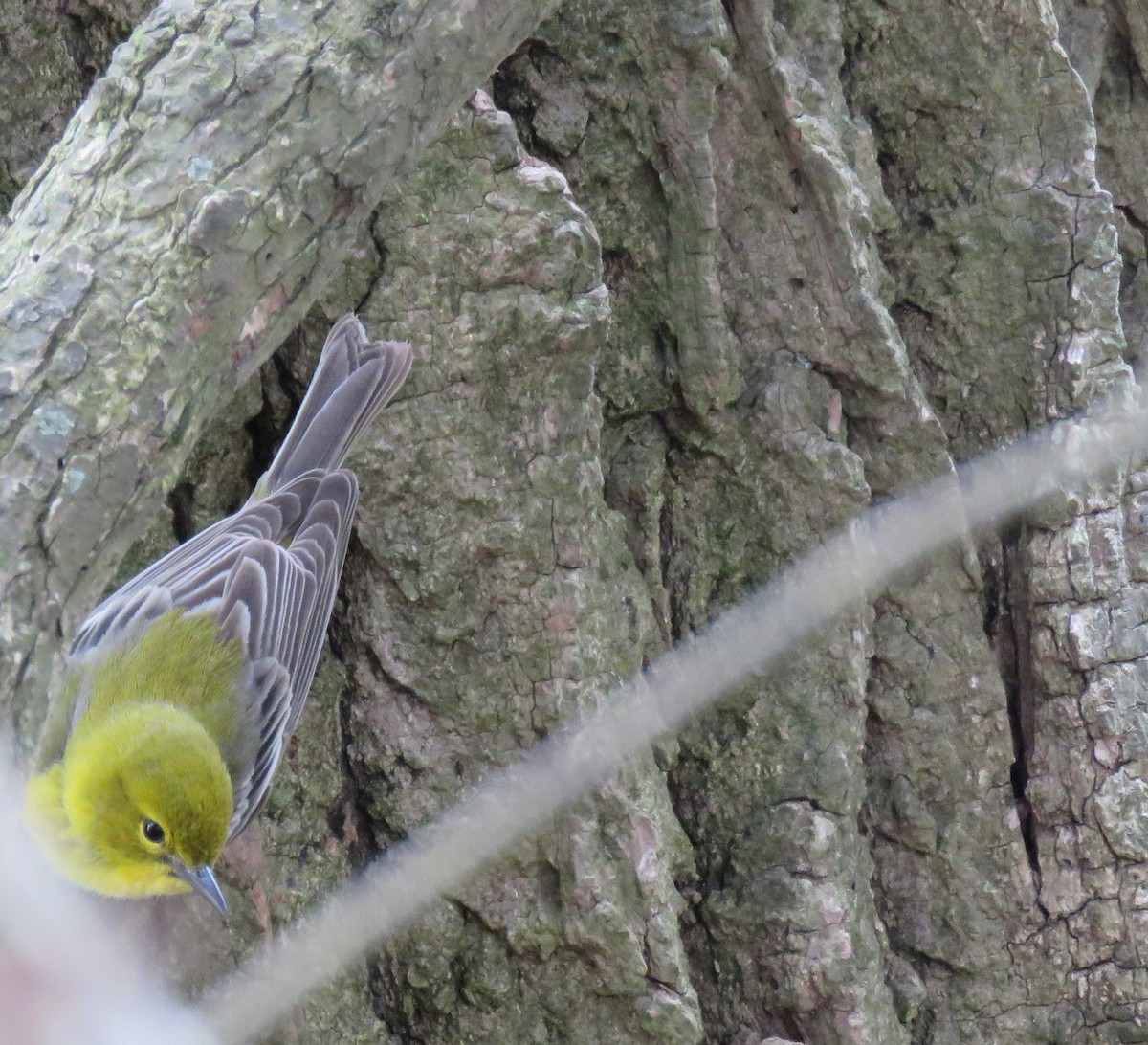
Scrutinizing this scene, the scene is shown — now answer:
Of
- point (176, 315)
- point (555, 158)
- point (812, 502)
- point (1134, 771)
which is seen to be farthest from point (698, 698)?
point (176, 315)

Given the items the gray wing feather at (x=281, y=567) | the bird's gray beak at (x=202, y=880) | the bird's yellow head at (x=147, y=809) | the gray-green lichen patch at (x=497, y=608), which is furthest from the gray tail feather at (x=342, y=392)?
the bird's gray beak at (x=202, y=880)

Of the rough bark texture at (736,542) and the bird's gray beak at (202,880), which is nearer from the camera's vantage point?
the bird's gray beak at (202,880)

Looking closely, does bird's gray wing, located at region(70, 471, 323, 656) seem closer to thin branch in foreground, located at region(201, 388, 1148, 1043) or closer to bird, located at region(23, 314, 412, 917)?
bird, located at region(23, 314, 412, 917)

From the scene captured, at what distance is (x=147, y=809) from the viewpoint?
2.00m

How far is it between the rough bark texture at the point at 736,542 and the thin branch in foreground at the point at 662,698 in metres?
0.05

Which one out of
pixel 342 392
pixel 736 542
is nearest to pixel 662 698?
pixel 736 542

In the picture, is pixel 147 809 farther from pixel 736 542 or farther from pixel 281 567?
pixel 736 542

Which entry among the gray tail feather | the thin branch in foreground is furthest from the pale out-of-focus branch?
the thin branch in foreground

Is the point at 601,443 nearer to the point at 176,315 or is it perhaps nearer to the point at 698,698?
the point at 698,698

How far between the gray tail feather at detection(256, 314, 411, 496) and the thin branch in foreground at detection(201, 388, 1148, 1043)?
0.68 meters

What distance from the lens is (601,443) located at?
254 centimetres

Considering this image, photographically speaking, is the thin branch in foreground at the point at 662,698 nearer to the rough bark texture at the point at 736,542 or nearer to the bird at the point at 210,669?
the rough bark texture at the point at 736,542

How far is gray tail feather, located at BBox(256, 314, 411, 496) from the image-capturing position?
6.75ft

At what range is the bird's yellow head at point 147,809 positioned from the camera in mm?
1979
